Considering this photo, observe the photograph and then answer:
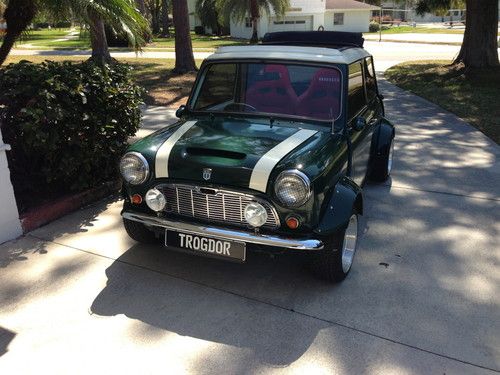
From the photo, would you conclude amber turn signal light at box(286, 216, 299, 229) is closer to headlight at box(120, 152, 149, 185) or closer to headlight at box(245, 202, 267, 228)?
headlight at box(245, 202, 267, 228)

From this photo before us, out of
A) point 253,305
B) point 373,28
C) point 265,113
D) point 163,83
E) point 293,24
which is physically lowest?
point 253,305

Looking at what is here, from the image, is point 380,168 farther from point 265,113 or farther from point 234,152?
point 234,152

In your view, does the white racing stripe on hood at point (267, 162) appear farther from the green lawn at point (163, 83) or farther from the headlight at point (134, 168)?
the green lawn at point (163, 83)

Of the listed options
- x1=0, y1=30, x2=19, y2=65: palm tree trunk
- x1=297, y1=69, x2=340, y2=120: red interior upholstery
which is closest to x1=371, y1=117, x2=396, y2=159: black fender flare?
x1=297, y1=69, x2=340, y2=120: red interior upholstery

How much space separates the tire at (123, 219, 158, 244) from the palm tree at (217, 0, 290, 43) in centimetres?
2845

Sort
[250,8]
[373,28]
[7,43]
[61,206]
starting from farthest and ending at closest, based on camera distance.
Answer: [373,28]
[250,8]
[7,43]
[61,206]

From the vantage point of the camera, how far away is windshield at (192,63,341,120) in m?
3.86

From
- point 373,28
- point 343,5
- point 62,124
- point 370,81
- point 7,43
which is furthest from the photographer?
point 373,28

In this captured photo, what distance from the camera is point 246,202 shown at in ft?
10.2

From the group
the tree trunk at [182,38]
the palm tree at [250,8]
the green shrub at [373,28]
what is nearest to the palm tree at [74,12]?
the tree trunk at [182,38]

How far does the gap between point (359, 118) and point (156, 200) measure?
74.2 inches

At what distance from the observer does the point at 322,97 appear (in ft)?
12.7

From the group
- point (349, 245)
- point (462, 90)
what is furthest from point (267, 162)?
point (462, 90)

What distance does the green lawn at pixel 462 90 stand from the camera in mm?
8684
